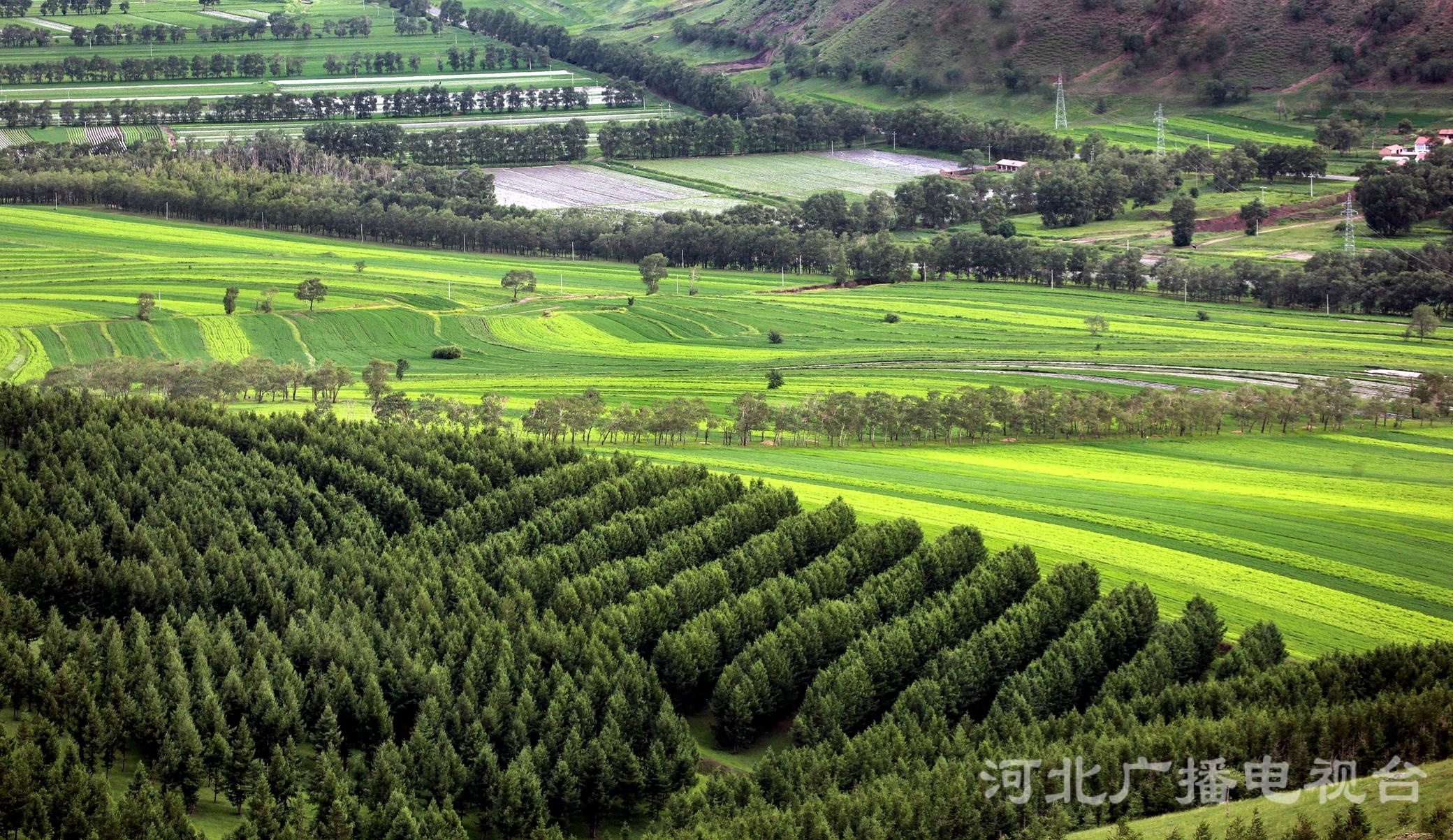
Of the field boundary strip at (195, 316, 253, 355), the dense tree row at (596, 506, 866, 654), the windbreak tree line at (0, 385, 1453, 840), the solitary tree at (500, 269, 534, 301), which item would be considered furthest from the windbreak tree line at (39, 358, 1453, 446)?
the solitary tree at (500, 269, 534, 301)

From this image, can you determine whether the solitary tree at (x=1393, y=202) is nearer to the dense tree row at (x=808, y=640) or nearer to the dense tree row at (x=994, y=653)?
the dense tree row at (x=808, y=640)

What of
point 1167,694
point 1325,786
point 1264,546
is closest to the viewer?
point 1325,786

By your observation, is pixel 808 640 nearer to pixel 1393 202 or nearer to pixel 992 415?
pixel 992 415

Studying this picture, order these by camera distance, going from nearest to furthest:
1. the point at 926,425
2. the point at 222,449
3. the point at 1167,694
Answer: the point at 1167,694, the point at 222,449, the point at 926,425

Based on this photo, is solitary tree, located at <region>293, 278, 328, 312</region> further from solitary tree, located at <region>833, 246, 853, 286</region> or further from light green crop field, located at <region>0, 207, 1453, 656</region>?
A: solitary tree, located at <region>833, 246, 853, 286</region>

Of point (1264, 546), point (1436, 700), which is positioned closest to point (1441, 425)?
point (1264, 546)

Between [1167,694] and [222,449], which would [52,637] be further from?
[1167,694]

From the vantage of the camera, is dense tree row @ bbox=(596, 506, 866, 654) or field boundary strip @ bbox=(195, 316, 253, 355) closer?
dense tree row @ bbox=(596, 506, 866, 654)

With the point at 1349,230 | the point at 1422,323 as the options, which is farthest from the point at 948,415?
the point at 1349,230
